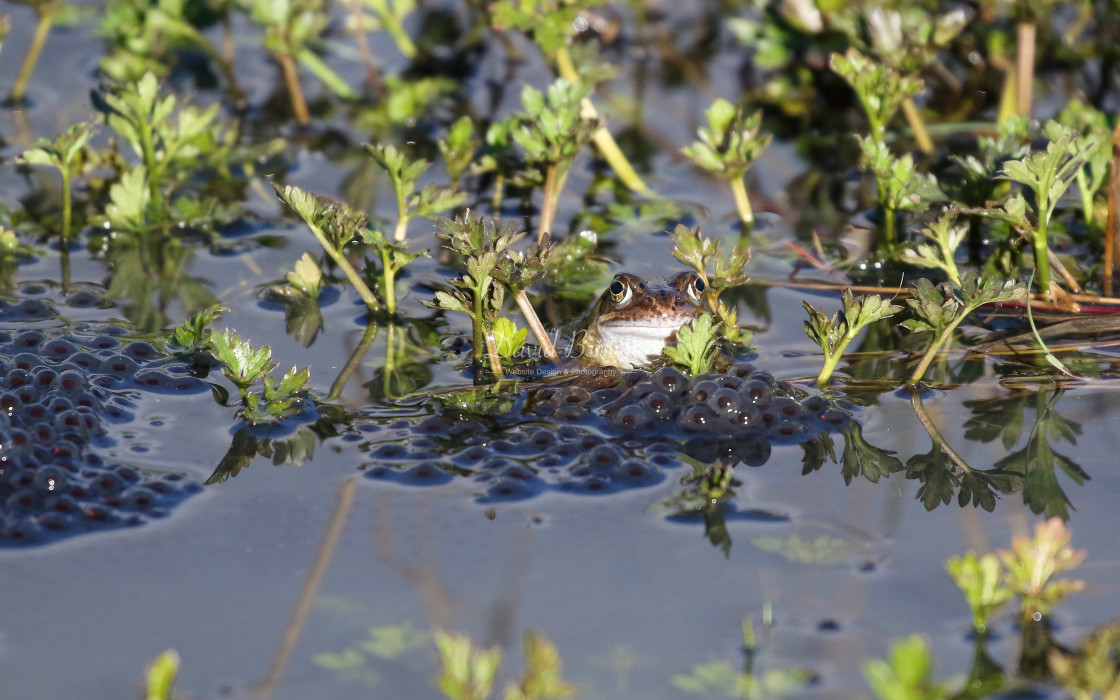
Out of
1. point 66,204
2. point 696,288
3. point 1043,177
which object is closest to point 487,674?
point 696,288

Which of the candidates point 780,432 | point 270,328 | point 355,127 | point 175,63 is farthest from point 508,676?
point 175,63

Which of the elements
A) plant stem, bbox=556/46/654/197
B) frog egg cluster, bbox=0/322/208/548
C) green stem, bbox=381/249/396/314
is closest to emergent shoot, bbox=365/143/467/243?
green stem, bbox=381/249/396/314

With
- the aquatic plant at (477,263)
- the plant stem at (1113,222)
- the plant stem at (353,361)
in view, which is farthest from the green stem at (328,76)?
the plant stem at (1113,222)

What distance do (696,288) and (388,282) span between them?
4.53 ft

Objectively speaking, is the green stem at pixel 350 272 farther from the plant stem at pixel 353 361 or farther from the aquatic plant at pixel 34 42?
the aquatic plant at pixel 34 42

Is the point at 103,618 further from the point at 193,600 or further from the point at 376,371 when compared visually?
the point at 376,371

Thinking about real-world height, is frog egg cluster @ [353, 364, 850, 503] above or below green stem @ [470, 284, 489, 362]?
below

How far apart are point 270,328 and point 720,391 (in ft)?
6.99

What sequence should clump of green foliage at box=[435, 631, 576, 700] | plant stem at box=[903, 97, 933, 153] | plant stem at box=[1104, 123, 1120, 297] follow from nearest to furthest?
clump of green foliage at box=[435, 631, 576, 700], plant stem at box=[1104, 123, 1120, 297], plant stem at box=[903, 97, 933, 153]

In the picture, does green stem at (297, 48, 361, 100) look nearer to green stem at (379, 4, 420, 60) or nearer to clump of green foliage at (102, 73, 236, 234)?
green stem at (379, 4, 420, 60)

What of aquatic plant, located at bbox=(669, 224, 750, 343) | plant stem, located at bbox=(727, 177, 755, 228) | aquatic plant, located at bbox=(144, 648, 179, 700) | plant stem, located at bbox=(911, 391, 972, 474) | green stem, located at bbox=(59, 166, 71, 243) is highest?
plant stem, located at bbox=(727, 177, 755, 228)

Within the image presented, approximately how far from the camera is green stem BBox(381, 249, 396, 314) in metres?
5.13

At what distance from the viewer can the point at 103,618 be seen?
3.46m

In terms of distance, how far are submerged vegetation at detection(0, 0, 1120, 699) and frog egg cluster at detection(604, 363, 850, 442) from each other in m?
0.01
